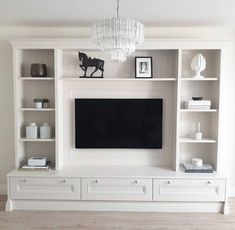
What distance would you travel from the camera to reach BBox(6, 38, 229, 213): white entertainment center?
345 centimetres

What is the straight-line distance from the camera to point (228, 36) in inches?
148

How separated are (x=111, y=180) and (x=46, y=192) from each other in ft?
2.71

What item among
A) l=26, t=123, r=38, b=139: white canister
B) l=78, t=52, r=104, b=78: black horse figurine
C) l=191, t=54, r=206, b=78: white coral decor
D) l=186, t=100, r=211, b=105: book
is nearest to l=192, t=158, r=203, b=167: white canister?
l=186, t=100, r=211, b=105: book

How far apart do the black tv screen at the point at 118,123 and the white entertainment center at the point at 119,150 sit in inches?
4.7

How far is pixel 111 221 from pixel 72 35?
2428mm

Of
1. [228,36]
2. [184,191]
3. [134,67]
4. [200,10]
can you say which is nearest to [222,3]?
[200,10]

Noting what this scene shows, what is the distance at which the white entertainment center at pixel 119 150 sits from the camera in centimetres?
345

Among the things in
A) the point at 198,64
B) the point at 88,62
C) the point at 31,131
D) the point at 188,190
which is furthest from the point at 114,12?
the point at 188,190

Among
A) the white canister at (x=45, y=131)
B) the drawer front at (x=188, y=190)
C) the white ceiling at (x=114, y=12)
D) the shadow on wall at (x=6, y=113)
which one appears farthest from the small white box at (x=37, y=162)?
the white ceiling at (x=114, y=12)

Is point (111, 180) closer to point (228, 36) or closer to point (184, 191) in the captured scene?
point (184, 191)

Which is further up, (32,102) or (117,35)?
(117,35)

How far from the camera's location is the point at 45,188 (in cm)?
347

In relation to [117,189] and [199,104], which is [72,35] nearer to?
[199,104]

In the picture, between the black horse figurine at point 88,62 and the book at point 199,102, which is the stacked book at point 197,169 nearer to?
the book at point 199,102
